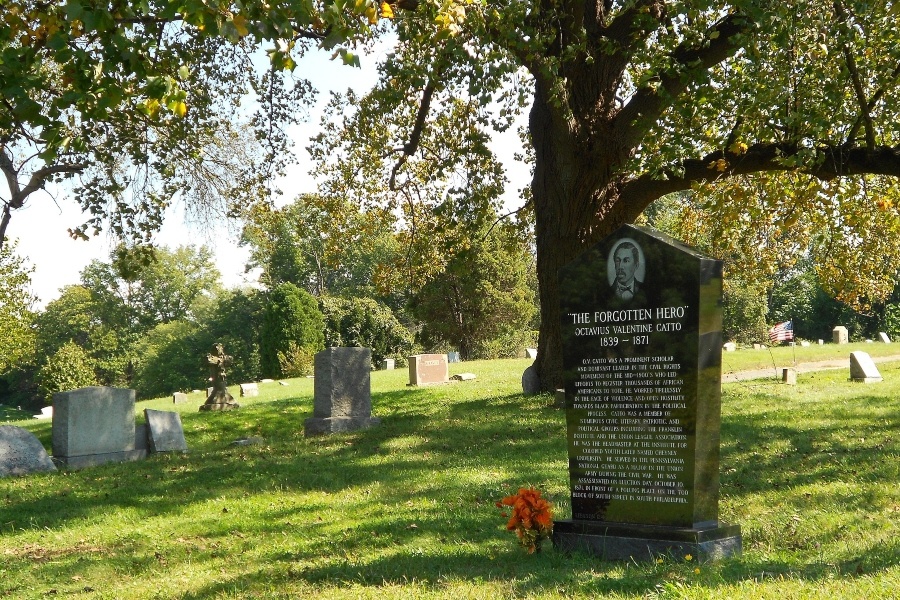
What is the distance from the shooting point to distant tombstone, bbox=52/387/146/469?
42.7 ft

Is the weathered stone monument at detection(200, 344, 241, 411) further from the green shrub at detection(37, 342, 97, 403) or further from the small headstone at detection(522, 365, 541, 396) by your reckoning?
the green shrub at detection(37, 342, 97, 403)

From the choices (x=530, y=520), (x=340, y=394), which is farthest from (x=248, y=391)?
(x=530, y=520)

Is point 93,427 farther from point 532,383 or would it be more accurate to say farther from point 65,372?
point 65,372

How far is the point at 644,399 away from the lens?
21.3ft

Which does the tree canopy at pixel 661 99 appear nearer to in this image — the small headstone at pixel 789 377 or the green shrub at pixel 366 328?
the small headstone at pixel 789 377

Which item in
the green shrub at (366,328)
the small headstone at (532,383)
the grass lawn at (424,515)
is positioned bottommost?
the grass lawn at (424,515)

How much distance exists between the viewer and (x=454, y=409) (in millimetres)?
16375

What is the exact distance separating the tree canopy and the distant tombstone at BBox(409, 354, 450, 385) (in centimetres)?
796

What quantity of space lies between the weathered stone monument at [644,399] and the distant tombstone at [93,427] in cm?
881

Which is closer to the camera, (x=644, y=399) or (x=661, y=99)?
(x=644, y=399)

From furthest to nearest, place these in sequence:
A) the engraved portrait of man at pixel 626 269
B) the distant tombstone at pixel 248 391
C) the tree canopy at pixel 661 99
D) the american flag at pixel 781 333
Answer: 1. the distant tombstone at pixel 248 391
2. the american flag at pixel 781 333
3. the tree canopy at pixel 661 99
4. the engraved portrait of man at pixel 626 269

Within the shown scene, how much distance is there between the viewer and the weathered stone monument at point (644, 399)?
6.27 m

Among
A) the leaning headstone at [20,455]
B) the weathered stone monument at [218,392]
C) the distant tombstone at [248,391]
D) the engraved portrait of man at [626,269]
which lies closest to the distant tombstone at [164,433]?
the leaning headstone at [20,455]

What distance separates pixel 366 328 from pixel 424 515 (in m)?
40.5
